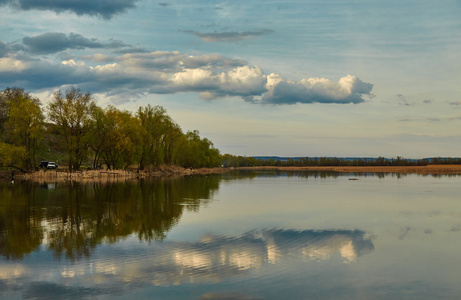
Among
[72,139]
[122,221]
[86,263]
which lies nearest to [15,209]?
[122,221]

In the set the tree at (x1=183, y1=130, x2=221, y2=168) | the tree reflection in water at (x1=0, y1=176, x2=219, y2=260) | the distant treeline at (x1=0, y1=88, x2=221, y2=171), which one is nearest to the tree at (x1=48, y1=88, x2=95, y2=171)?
the distant treeline at (x1=0, y1=88, x2=221, y2=171)

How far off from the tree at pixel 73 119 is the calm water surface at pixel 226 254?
166ft

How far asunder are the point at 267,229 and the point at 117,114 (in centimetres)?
6949

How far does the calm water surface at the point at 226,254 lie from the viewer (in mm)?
11055

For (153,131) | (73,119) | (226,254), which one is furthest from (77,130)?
(226,254)

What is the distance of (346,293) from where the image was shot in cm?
1095

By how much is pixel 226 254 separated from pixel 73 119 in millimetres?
67636

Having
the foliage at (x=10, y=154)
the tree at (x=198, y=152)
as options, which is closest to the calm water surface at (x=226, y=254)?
the foliage at (x=10, y=154)

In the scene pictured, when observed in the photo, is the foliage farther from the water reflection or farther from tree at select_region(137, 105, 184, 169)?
the water reflection

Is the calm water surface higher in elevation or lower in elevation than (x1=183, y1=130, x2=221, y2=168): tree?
lower

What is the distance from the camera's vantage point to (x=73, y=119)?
75312 mm

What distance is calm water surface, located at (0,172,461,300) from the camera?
11.1m

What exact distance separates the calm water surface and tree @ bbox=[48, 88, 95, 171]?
50737 millimetres

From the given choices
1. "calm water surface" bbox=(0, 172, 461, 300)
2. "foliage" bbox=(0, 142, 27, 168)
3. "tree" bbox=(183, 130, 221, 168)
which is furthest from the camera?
"tree" bbox=(183, 130, 221, 168)
